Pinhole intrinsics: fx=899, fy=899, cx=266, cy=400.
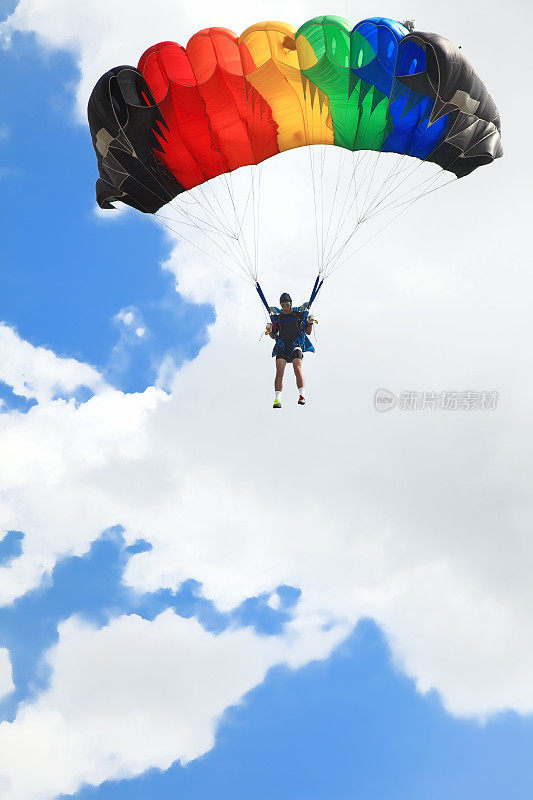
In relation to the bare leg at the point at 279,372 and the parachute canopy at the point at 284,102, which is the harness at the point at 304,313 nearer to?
the bare leg at the point at 279,372

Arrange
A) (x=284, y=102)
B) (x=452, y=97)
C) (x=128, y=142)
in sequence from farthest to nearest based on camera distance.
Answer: (x=284, y=102) → (x=128, y=142) → (x=452, y=97)

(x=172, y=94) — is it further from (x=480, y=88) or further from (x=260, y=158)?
(x=480, y=88)

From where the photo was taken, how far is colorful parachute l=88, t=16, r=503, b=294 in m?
17.6

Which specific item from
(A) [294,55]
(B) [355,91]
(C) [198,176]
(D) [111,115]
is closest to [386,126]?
(B) [355,91]

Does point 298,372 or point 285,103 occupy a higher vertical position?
point 285,103

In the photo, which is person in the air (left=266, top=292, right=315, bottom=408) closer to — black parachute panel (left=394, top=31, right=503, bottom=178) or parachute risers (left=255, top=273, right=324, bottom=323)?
parachute risers (left=255, top=273, right=324, bottom=323)

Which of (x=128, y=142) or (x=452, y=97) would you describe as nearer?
(x=452, y=97)

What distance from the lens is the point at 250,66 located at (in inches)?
717

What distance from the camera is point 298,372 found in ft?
59.9

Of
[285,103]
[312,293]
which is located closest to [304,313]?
[312,293]

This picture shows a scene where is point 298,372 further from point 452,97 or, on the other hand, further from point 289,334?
point 452,97

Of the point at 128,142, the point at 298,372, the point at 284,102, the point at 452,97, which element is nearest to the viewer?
the point at 452,97

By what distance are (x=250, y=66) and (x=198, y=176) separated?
2926 mm

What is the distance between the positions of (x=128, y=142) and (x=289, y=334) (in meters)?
5.30
